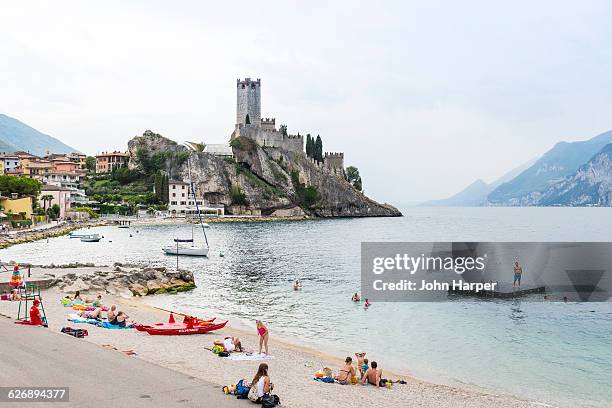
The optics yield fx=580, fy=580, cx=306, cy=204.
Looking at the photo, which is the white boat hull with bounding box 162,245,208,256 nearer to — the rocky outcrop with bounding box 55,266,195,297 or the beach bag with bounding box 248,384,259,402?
the rocky outcrop with bounding box 55,266,195,297

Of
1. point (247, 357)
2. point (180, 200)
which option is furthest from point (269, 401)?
point (180, 200)

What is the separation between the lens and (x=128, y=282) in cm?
3825

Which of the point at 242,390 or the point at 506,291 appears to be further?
the point at 506,291

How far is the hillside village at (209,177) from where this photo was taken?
14575cm

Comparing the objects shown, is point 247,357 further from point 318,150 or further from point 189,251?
point 318,150

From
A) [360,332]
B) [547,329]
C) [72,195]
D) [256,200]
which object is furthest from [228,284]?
[256,200]

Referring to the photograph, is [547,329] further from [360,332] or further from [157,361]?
[157,361]

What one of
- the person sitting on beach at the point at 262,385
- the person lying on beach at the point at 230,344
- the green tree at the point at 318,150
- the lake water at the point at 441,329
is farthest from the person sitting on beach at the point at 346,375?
the green tree at the point at 318,150

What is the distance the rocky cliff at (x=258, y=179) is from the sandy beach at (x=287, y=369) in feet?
451

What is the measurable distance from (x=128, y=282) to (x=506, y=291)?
959 inches

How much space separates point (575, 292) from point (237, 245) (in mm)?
50048

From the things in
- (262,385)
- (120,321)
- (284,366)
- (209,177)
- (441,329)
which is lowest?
(441,329)

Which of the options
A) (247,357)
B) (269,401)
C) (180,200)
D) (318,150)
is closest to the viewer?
(269,401)

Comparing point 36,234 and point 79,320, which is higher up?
point 36,234
